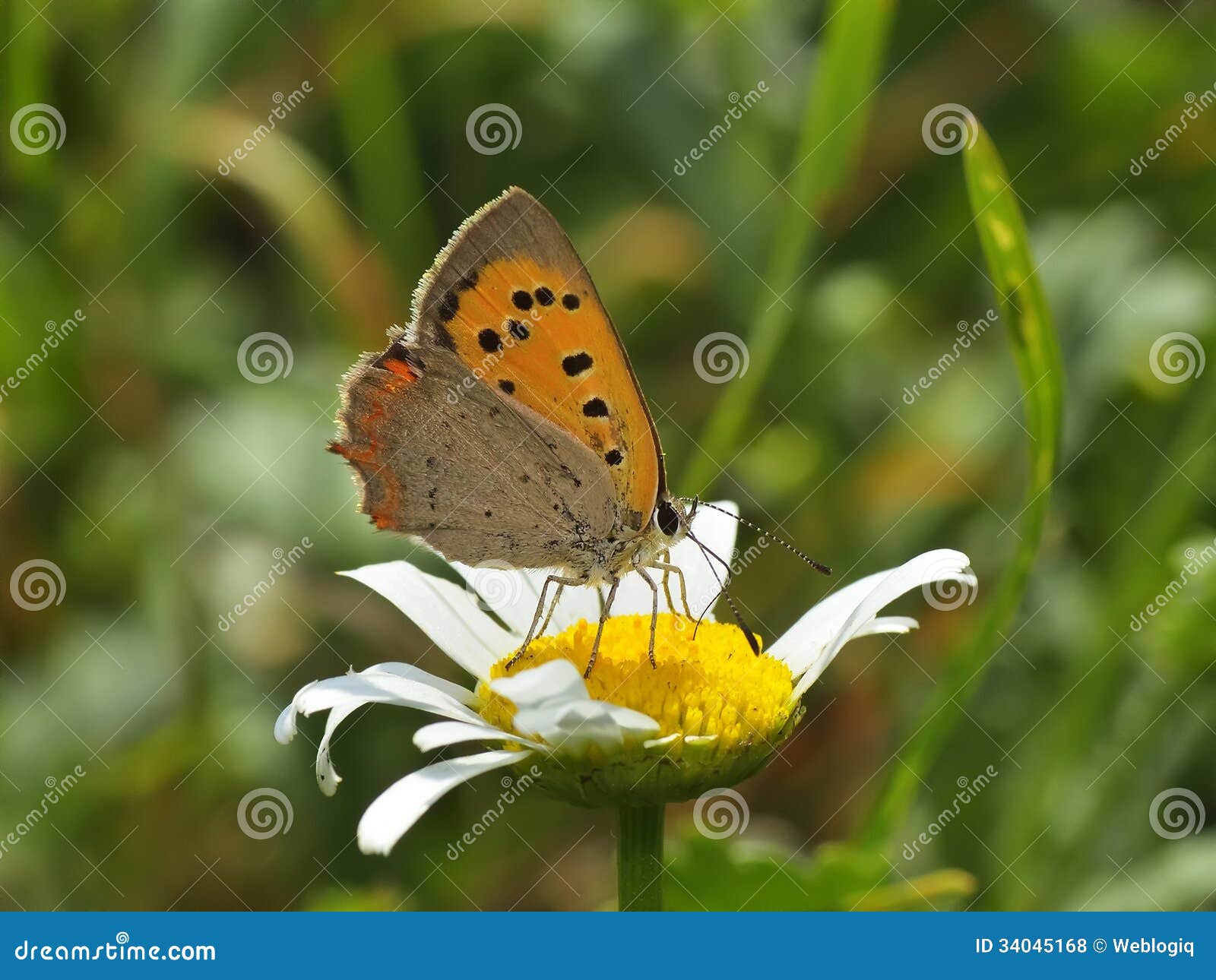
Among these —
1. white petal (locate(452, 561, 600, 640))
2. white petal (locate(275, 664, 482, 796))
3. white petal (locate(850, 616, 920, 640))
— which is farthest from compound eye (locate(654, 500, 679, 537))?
white petal (locate(275, 664, 482, 796))

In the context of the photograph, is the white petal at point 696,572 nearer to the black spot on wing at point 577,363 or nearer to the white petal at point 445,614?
the white petal at point 445,614

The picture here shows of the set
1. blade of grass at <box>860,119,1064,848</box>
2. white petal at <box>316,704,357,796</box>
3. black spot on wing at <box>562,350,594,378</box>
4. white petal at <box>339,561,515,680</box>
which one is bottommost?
white petal at <box>316,704,357,796</box>

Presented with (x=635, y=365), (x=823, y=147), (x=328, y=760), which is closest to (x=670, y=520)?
(x=328, y=760)

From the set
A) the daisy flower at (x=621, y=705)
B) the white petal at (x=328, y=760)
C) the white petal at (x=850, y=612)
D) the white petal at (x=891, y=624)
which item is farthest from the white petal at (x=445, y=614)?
the white petal at (x=891, y=624)

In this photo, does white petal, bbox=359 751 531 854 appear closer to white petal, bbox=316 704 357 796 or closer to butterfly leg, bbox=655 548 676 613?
white petal, bbox=316 704 357 796

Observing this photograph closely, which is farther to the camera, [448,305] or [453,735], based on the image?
[448,305]

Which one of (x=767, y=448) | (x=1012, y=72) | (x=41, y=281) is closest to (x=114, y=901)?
(x=41, y=281)

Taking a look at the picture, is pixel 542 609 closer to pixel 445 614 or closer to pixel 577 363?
pixel 445 614
